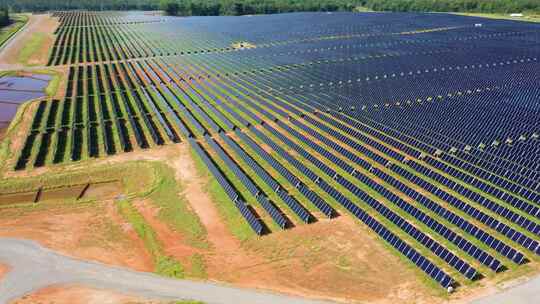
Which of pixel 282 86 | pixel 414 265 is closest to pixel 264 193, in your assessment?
pixel 414 265

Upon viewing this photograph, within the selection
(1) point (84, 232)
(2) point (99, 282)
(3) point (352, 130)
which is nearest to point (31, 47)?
(1) point (84, 232)

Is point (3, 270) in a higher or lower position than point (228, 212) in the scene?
lower

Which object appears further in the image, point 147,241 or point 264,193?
point 264,193

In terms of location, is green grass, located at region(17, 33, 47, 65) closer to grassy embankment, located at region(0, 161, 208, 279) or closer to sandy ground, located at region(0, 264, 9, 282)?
grassy embankment, located at region(0, 161, 208, 279)

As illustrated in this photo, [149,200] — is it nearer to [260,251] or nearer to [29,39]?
[260,251]

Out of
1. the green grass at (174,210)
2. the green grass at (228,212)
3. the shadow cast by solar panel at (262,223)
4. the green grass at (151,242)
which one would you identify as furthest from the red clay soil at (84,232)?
the shadow cast by solar panel at (262,223)

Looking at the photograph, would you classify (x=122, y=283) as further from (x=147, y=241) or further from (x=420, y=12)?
(x=420, y=12)
